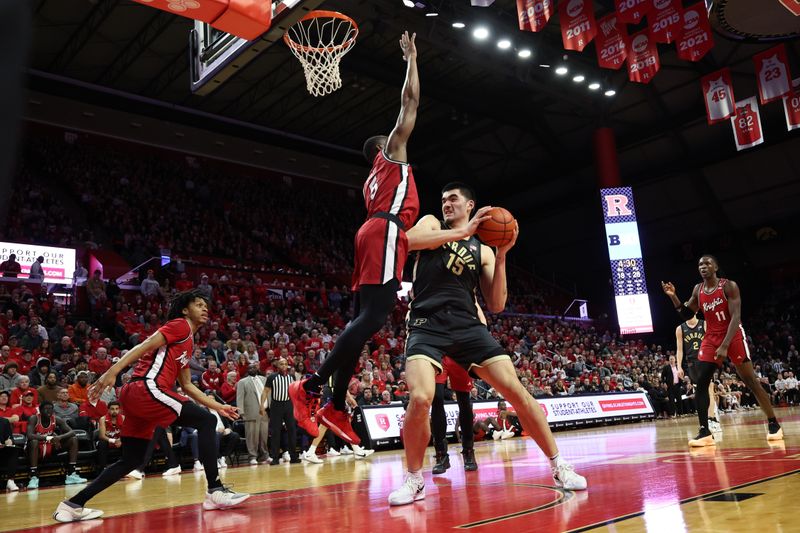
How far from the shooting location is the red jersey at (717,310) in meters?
6.64

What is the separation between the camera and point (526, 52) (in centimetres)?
1961

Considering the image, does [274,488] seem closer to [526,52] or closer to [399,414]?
[399,414]

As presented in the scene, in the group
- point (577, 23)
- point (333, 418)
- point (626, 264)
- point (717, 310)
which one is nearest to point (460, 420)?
point (333, 418)

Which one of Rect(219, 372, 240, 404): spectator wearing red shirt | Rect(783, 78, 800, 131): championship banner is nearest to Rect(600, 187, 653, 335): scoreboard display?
Rect(783, 78, 800, 131): championship banner

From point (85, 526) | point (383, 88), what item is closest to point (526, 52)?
point (383, 88)

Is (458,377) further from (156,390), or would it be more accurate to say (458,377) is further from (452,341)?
(156,390)

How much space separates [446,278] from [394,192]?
26.0 inches

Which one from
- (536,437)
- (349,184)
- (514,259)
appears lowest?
(536,437)

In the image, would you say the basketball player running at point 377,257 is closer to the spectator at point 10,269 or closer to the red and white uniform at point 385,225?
the red and white uniform at point 385,225

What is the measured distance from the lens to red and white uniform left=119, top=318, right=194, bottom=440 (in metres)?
4.51

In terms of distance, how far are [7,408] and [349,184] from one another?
71.4ft

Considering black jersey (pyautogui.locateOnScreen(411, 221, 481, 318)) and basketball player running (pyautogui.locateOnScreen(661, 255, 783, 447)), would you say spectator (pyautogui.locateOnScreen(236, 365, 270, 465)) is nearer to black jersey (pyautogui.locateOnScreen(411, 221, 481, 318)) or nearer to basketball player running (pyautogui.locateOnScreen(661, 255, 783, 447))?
A: basketball player running (pyautogui.locateOnScreen(661, 255, 783, 447))

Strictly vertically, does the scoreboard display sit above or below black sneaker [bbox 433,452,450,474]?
above

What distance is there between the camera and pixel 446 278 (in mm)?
4207
